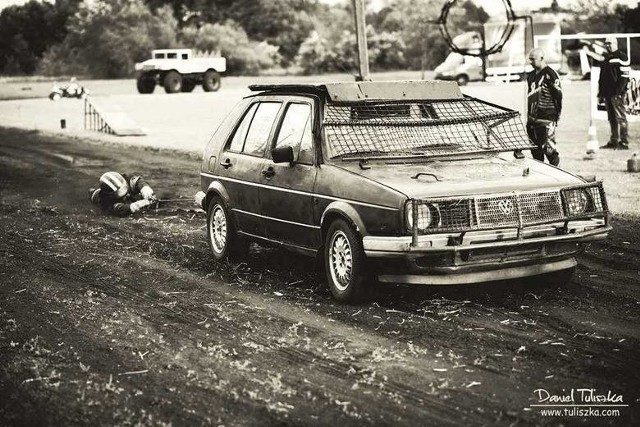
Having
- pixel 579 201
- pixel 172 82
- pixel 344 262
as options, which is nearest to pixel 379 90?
pixel 344 262

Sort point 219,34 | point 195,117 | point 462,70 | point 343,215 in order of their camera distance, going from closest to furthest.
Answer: point 343,215
point 195,117
point 462,70
point 219,34

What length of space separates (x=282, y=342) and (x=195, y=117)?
1040 inches

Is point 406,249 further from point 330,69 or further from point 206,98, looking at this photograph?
point 330,69

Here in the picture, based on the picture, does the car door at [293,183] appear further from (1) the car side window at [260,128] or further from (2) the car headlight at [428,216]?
(2) the car headlight at [428,216]

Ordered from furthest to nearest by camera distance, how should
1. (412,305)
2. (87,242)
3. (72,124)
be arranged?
(72,124) < (87,242) < (412,305)

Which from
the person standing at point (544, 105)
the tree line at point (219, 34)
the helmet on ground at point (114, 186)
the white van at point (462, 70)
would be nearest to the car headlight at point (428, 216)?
the person standing at point (544, 105)

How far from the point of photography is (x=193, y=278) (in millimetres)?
8836

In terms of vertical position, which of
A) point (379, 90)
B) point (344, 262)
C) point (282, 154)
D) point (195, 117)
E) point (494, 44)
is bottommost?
point (344, 262)

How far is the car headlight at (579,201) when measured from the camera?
305 inches

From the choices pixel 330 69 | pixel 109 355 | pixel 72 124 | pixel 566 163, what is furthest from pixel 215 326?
pixel 330 69

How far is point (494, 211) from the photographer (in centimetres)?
729

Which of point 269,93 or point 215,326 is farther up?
point 269,93

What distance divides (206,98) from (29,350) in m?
36.9

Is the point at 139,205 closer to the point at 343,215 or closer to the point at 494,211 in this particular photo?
the point at 343,215
